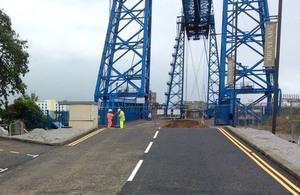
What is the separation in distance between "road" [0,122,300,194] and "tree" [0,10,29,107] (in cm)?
1079

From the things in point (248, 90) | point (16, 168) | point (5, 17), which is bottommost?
point (16, 168)

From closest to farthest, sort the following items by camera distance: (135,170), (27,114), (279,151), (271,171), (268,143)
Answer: (271,171)
(135,170)
(279,151)
(268,143)
(27,114)

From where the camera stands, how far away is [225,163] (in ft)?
44.1

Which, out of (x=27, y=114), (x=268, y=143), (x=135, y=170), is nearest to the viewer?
(x=135, y=170)

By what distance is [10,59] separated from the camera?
96.9 ft

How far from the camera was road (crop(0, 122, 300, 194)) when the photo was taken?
10.0 metres

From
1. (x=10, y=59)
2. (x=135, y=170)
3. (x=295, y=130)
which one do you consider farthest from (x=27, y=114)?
(x=135, y=170)

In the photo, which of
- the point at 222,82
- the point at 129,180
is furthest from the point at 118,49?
the point at 129,180

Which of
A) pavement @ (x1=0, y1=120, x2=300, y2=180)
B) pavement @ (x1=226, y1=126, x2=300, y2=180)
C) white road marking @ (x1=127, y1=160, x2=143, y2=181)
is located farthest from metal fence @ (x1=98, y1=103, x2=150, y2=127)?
white road marking @ (x1=127, y1=160, x2=143, y2=181)

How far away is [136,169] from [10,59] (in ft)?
65.7

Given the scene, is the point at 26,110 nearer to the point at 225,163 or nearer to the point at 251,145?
the point at 251,145

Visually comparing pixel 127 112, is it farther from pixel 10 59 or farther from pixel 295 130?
pixel 295 130

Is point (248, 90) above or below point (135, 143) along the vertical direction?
above

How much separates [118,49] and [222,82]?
14.6m
